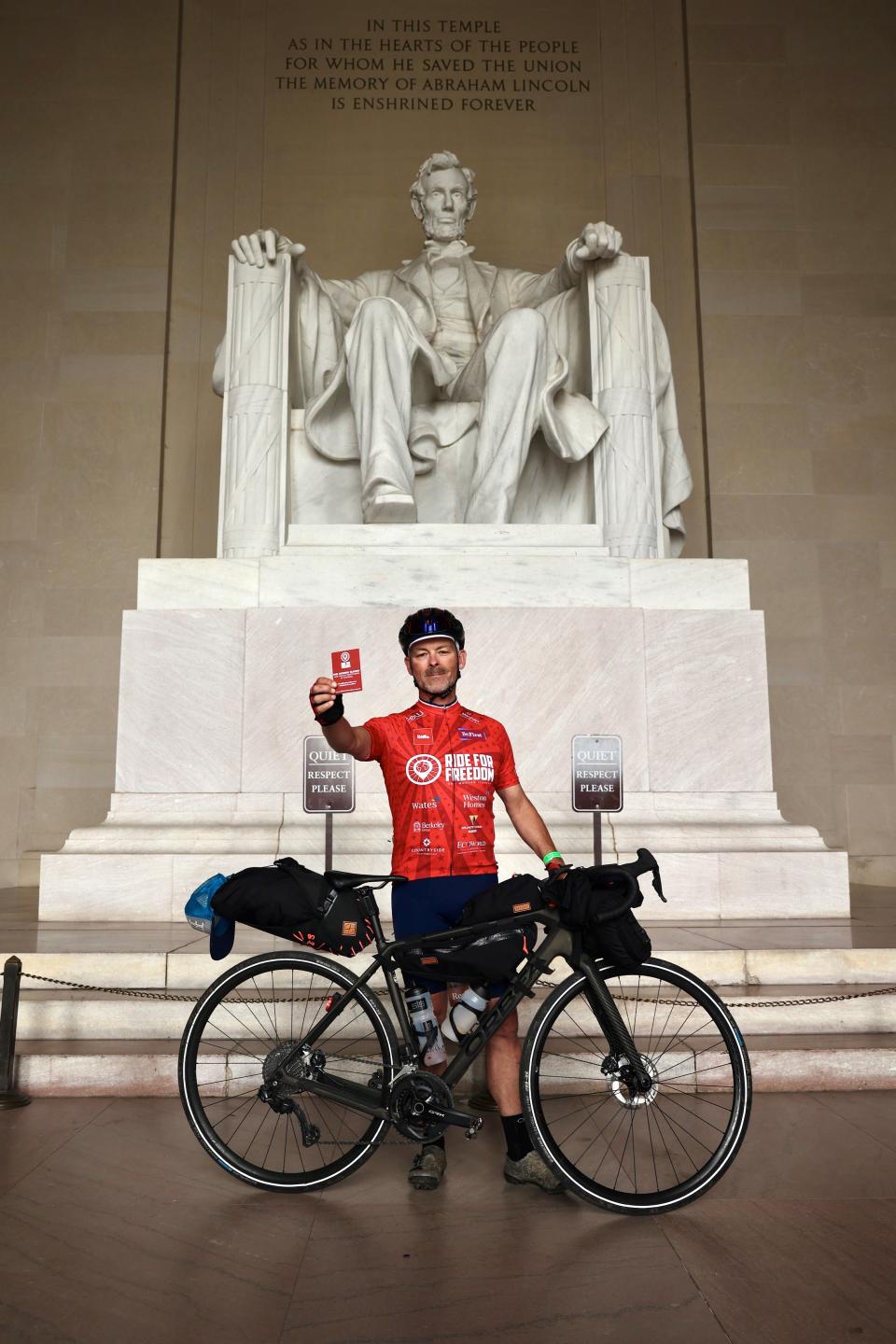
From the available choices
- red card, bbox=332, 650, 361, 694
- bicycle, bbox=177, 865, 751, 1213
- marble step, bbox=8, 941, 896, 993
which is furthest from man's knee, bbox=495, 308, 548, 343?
bicycle, bbox=177, 865, 751, 1213

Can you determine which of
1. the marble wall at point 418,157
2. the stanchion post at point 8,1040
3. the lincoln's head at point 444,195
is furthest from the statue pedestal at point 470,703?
the marble wall at point 418,157

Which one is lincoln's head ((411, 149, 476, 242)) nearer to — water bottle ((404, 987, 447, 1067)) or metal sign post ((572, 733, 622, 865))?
metal sign post ((572, 733, 622, 865))

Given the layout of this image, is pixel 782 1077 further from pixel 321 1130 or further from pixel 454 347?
pixel 454 347

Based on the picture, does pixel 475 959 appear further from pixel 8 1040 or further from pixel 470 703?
pixel 470 703

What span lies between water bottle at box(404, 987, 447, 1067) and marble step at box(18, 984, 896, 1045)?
1.03 m

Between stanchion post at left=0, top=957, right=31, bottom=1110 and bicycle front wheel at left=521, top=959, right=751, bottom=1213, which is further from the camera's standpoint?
stanchion post at left=0, top=957, right=31, bottom=1110

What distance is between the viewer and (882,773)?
8.84 meters

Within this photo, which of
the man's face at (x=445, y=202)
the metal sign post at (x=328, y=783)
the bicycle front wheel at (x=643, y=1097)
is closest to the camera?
the bicycle front wheel at (x=643, y=1097)

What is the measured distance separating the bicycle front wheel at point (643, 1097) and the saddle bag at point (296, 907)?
500 millimetres

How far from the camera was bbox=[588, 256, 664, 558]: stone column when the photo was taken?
612 cm

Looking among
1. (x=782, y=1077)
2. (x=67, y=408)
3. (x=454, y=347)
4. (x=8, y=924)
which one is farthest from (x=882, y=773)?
(x=67, y=408)

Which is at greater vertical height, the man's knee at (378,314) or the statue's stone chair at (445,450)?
the man's knee at (378,314)

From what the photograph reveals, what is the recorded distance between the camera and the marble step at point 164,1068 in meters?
3.41

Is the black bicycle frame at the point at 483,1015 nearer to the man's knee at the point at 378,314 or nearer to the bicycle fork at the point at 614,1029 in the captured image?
the bicycle fork at the point at 614,1029
